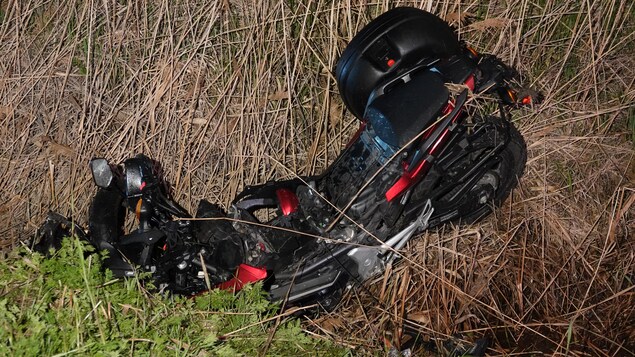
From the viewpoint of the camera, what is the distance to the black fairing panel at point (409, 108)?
3.83 meters

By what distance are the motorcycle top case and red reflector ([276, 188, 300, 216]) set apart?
64 centimetres

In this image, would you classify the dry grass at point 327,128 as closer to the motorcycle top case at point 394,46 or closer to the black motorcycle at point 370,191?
the black motorcycle at point 370,191

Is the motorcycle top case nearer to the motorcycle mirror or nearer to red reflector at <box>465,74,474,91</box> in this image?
red reflector at <box>465,74,474,91</box>

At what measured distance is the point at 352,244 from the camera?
154 inches

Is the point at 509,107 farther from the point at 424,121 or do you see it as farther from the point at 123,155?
the point at 123,155

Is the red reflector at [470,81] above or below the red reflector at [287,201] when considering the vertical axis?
above

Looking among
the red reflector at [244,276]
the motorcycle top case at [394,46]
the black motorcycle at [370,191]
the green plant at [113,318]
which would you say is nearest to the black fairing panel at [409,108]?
the black motorcycle at [370,191]

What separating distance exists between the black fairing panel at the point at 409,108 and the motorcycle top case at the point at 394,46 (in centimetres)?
11

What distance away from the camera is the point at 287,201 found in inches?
164

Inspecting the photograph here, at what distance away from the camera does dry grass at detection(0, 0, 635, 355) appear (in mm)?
4105

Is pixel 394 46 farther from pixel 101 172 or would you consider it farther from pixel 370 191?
pixel 101 172

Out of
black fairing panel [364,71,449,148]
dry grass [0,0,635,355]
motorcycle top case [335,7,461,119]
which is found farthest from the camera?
dry grass [0,0,635,355]

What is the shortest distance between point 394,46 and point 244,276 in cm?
132

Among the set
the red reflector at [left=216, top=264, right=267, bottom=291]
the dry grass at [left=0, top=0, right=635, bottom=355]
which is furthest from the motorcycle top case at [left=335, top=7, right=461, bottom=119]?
the red reflector at [left=216, top=264, right=267, bottom=291]
